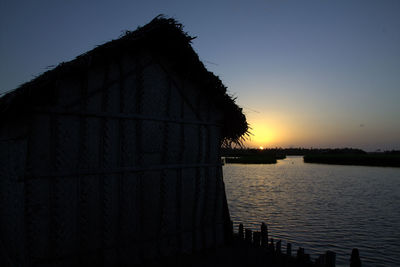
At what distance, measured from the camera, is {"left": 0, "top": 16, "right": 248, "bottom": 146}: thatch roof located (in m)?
4.73

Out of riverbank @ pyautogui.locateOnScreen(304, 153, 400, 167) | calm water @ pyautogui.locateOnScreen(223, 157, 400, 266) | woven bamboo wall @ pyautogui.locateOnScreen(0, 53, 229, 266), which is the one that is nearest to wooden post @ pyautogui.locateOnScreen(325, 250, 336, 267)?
woven bamboo wall @ pyautogui.locateOnScreen(0, 53, 229, 266)

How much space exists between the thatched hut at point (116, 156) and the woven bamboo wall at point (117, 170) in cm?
2

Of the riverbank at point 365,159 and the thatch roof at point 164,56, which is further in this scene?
the riverbank at point 365,159

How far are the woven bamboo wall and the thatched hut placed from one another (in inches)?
0.8

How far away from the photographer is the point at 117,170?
18.6 ft

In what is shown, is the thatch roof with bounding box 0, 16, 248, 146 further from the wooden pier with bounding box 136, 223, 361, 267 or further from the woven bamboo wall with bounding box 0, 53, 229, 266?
the wooden pier with bounding box 136, 223, 361, 267

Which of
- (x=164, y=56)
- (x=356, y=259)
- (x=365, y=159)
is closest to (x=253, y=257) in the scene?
(x=356, y=259)

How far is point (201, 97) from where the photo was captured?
7.35 metres

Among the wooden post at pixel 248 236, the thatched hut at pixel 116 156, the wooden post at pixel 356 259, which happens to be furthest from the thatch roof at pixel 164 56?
the wooden post at pixel 356 259

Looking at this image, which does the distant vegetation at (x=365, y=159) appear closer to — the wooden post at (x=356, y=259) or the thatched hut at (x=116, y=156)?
the wooden post at (x=356, y=259)

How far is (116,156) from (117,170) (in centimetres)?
29

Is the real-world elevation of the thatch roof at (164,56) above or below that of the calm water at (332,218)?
above

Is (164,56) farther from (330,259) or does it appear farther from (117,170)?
(330,259)

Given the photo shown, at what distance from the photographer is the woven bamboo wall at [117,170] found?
4.87 m
